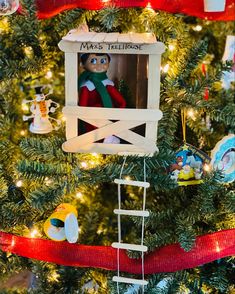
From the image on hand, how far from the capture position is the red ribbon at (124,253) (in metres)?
0.85

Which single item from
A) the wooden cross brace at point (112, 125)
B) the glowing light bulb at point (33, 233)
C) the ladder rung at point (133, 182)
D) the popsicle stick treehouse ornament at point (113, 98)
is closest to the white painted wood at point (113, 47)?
the popsicle stick treehouse ornament at point (113, 98)

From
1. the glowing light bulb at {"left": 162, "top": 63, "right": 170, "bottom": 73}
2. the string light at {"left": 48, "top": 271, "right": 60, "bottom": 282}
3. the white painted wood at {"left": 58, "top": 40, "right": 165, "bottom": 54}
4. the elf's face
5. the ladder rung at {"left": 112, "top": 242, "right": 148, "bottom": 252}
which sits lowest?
the string light at {"left": 48, "top": 271, "right": 60, "bottom": 282}

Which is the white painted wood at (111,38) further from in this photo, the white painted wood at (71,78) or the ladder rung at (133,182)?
the ladder rung at (133,182)

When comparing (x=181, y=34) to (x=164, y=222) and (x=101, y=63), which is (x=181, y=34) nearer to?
(x=101, y=63)

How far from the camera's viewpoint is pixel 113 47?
79 centimetres

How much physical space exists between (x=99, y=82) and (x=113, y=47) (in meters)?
0.08

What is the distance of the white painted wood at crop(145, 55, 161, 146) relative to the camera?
0.80m

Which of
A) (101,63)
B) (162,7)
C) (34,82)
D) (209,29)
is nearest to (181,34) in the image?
(162,7)

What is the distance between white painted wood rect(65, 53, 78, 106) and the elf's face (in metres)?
0.03

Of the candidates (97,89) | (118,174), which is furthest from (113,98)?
(118,174)

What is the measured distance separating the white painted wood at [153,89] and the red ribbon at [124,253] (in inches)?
8.4

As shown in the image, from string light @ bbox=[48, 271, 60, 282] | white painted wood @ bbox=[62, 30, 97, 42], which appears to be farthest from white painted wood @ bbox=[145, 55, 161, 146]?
string light @ bbox=[48, 271, 60, 282]

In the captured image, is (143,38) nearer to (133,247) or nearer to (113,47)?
(113,47)

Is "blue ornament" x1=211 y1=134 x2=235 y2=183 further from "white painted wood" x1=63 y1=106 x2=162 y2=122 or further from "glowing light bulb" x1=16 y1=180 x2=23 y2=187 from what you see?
"glowing light bulb" x1=16 y1=180 x2=23 y2=187
